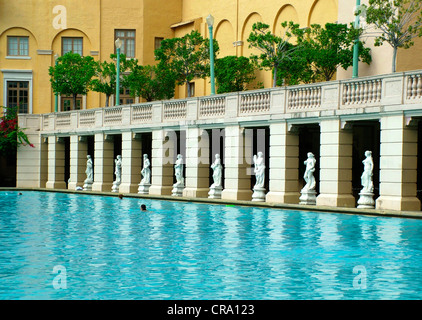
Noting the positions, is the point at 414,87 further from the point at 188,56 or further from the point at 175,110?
the point at 188,56

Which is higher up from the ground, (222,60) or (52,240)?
(222,60)

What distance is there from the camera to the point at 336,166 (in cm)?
3247

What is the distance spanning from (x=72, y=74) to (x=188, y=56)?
8.73 meters

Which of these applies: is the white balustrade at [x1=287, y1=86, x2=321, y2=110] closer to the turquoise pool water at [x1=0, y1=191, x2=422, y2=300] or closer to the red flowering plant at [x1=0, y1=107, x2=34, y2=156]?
the turquoise pool water at [x1=0, y1=191, x2=422, y2=300]

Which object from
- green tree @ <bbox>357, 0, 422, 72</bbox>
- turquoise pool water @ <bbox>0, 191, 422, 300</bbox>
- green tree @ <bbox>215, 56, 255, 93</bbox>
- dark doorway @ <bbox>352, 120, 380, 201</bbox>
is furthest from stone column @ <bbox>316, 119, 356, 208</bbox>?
green tree @ <bbox>215, 56, 255, 93</bbox>

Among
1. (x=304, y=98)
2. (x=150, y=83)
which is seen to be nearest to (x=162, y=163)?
(x=304, y=98)

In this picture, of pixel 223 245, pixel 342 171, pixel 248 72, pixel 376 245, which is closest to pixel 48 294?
pixel 223 245

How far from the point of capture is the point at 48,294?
1270 centimetres

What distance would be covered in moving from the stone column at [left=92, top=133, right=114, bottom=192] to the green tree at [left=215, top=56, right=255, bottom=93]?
835 cm

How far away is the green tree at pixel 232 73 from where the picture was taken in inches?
2079

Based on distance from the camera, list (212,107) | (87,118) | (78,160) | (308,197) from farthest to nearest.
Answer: (78,160), (87,118), (212,107), (308,197)

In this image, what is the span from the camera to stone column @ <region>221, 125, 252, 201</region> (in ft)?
126
